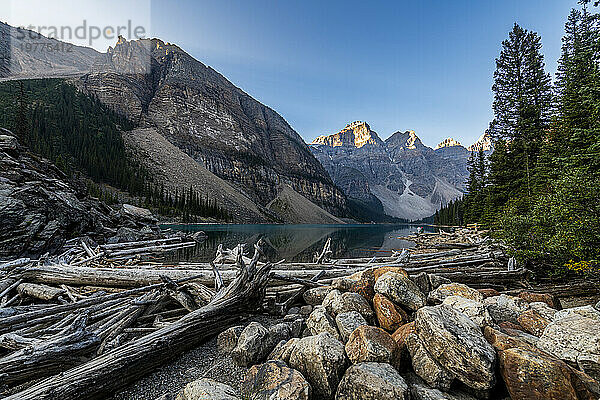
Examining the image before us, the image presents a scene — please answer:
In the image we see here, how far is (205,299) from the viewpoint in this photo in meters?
5.90

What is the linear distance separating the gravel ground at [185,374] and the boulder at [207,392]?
15.9 inches

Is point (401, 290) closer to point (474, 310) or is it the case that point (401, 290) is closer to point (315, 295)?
point (474, 310)

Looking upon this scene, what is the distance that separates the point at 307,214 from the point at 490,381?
509 feet

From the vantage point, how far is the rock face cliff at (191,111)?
476ft

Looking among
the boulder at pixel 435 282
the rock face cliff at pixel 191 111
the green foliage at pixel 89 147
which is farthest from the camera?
the rock face cliff at pixel 191 111

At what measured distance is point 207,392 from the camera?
279cm

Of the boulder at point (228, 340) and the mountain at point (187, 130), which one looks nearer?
the boulder at point (228, 340)

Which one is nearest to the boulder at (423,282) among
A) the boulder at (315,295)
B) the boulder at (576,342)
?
the boulder at (315,295)

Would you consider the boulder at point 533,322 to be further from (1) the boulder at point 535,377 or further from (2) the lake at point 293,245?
(2) the lake at point 293,245

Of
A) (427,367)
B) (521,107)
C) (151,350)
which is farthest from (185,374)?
(521,107)

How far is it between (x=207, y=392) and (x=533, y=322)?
15.2 feet

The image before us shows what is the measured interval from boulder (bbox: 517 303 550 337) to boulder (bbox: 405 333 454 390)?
1.79 meters

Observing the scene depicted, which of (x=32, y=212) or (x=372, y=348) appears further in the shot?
(x=32, y=212)

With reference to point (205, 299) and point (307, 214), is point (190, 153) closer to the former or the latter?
point (307, 214)
